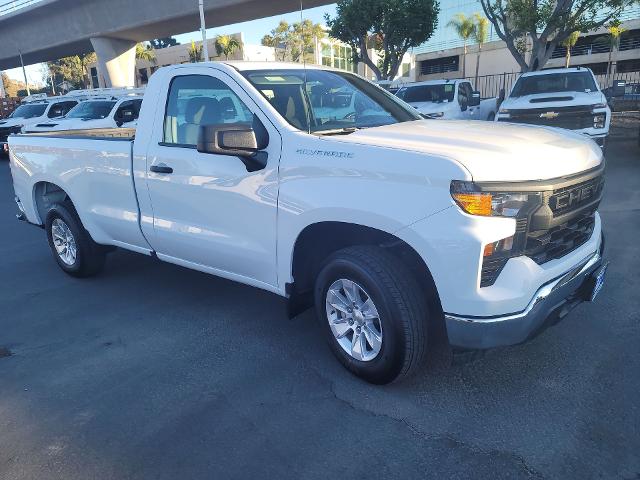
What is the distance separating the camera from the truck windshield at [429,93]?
44.9ft

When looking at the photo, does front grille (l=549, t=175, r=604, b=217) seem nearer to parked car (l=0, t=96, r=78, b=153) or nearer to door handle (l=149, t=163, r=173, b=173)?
door handle (l=149, t=163, r=173, b=173)

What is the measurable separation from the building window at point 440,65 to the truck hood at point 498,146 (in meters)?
51.9

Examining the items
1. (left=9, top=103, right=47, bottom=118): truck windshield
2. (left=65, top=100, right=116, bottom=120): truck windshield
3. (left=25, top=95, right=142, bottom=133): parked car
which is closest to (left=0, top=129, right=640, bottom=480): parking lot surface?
(left=25, top=95, right=142, bottom=133): parked car

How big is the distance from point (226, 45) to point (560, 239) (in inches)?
2028

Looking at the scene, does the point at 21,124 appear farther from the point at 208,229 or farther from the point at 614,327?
the point at 614,327

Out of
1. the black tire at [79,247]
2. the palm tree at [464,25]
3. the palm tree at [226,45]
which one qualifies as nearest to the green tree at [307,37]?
the palm tree at [226,45]

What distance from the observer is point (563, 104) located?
995 centimetres

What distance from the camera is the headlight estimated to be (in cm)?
265

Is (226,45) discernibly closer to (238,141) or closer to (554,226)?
(238,141)

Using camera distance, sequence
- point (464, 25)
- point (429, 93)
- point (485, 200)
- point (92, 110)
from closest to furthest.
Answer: point (485, 200), point (429, 93), point (92, 110), point (464, 25)

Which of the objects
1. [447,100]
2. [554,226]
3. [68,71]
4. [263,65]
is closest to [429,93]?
[447,100]

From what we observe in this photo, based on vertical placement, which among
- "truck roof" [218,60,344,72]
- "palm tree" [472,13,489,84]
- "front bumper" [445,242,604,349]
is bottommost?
"front bumper" [445,242,604,349]

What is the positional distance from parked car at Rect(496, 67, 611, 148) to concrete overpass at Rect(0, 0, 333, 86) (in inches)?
677

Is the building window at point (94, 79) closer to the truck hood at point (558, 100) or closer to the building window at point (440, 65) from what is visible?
the building window at point (440, 65)
